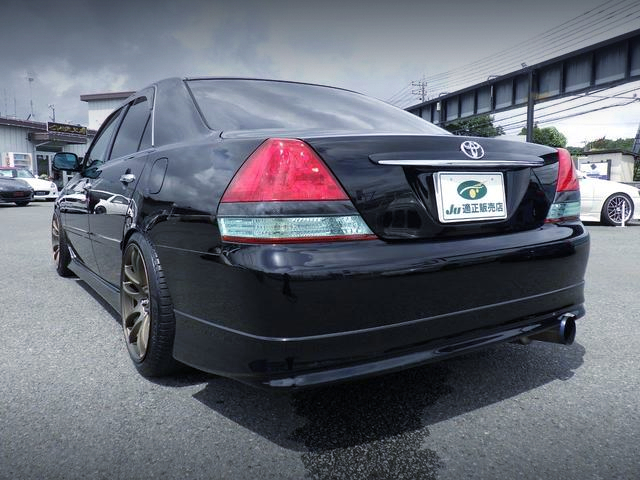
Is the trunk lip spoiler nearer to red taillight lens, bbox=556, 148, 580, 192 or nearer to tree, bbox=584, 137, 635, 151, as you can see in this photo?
red taillight lens, bbox=556, 148, 580, 192

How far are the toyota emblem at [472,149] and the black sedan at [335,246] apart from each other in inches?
0.4

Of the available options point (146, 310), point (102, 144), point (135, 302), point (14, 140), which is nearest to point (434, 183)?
point (146, 310)

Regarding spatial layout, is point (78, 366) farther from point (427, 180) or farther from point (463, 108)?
point (463, 108)

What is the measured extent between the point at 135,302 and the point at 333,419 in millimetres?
1208

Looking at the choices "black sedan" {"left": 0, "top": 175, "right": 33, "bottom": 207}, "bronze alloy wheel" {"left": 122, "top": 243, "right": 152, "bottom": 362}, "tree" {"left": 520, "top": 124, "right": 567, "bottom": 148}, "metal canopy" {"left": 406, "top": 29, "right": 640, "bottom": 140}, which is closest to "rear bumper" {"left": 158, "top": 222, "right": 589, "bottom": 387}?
"bronze alloy wheel" {"left": 122, "top": 243, "right": 152, "bottom": 362}

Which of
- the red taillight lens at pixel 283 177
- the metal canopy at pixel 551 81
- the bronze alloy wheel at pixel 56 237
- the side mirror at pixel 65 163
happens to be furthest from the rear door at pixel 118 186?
the metal canopy at pixel 551 81

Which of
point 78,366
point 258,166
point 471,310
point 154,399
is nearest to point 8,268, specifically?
point 78,366

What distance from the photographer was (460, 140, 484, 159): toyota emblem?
2018 mm

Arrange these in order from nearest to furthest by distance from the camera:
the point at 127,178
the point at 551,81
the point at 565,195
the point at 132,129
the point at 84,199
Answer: the point at 565,195
the point at 127,178
the point at 132,129
the point at 84,199
the point at 551,81

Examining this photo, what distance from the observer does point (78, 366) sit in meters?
2.69

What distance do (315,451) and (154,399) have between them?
83cm

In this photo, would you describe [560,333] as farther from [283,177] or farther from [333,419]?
[283,177]

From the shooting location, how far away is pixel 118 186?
2881mm

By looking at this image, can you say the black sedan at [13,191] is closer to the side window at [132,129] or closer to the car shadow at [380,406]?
the side window at [132,129]
